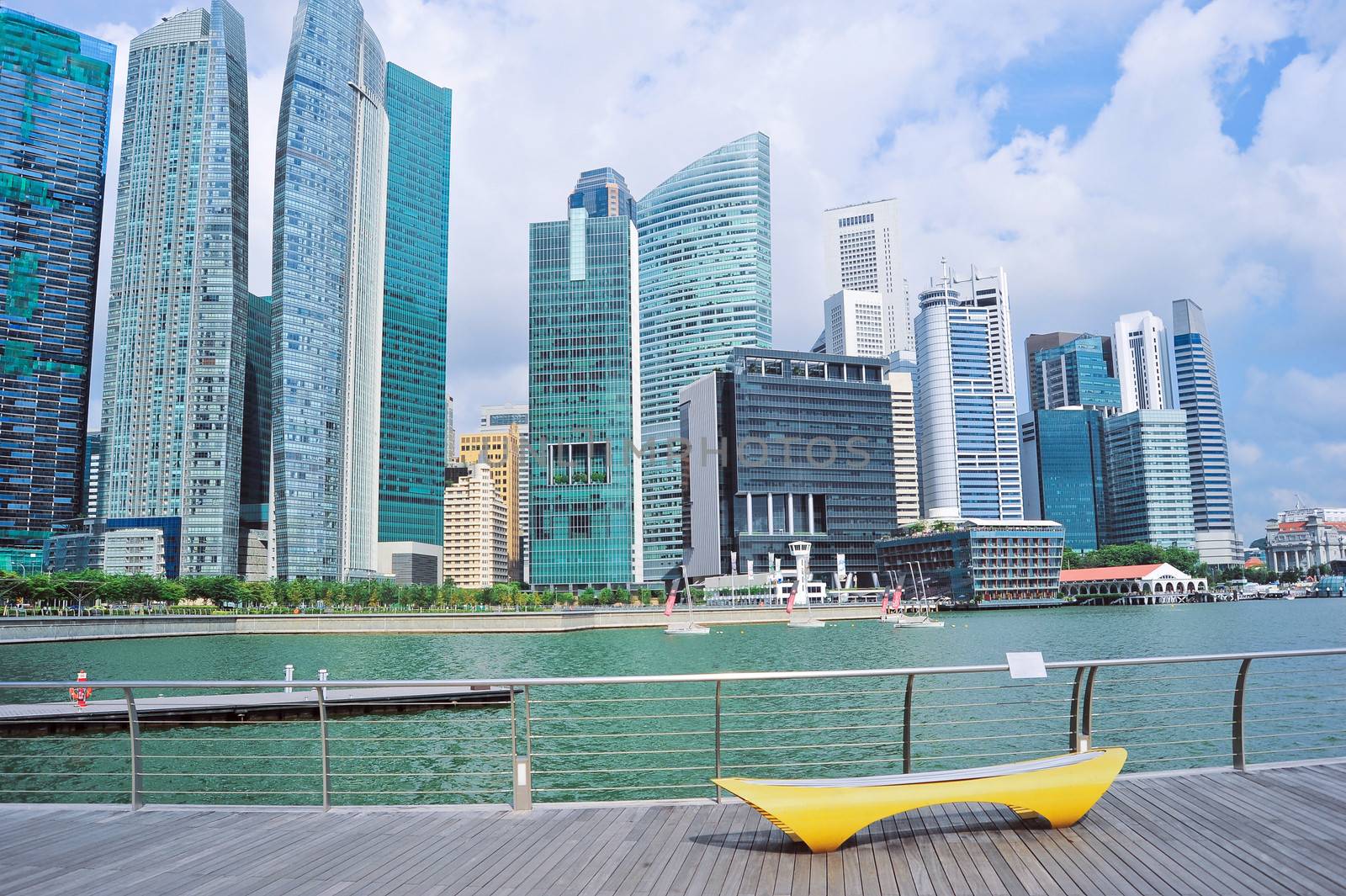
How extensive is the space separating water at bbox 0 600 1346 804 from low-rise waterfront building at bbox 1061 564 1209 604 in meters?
99.5

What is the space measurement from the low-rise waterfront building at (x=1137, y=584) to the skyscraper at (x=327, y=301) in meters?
144

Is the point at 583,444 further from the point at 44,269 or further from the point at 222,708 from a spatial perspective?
the point at 222,708

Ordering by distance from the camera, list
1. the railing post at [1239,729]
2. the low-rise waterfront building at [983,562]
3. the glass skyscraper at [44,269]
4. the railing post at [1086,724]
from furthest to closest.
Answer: the glass skyscraper at [44,269] → the low-rise waterfront building at [983,562] → the railing post at [1239,729] → the railing post at [1086,724]

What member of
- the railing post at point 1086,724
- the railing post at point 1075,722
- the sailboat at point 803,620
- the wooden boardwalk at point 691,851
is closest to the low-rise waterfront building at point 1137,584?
the sailboat at point 803,620

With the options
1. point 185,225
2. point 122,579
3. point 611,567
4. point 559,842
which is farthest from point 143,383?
point 559,842

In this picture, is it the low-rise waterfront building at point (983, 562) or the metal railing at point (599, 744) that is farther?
the low-rise waterfront building at point (983, 562)

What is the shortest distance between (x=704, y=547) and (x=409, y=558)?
62.1 m

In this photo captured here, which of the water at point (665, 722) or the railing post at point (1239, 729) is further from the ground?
the railing post at point (1239, 729)

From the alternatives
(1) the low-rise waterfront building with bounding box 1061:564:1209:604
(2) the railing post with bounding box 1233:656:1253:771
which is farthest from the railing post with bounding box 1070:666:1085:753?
(1) the low-rise waterfront building with bounding box 1061:564:1209:604

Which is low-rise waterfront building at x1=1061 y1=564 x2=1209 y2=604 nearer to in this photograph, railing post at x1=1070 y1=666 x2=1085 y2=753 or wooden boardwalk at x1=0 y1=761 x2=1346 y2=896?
railing post at x1=1070 y1=666 x2=1085 y2=753

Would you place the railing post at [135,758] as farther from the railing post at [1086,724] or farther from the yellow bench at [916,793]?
the railing post at [1086,724]

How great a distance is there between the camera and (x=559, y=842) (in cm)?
812

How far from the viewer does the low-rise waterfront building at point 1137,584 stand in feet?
577

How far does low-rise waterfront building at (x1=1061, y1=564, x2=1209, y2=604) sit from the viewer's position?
17588 cm
